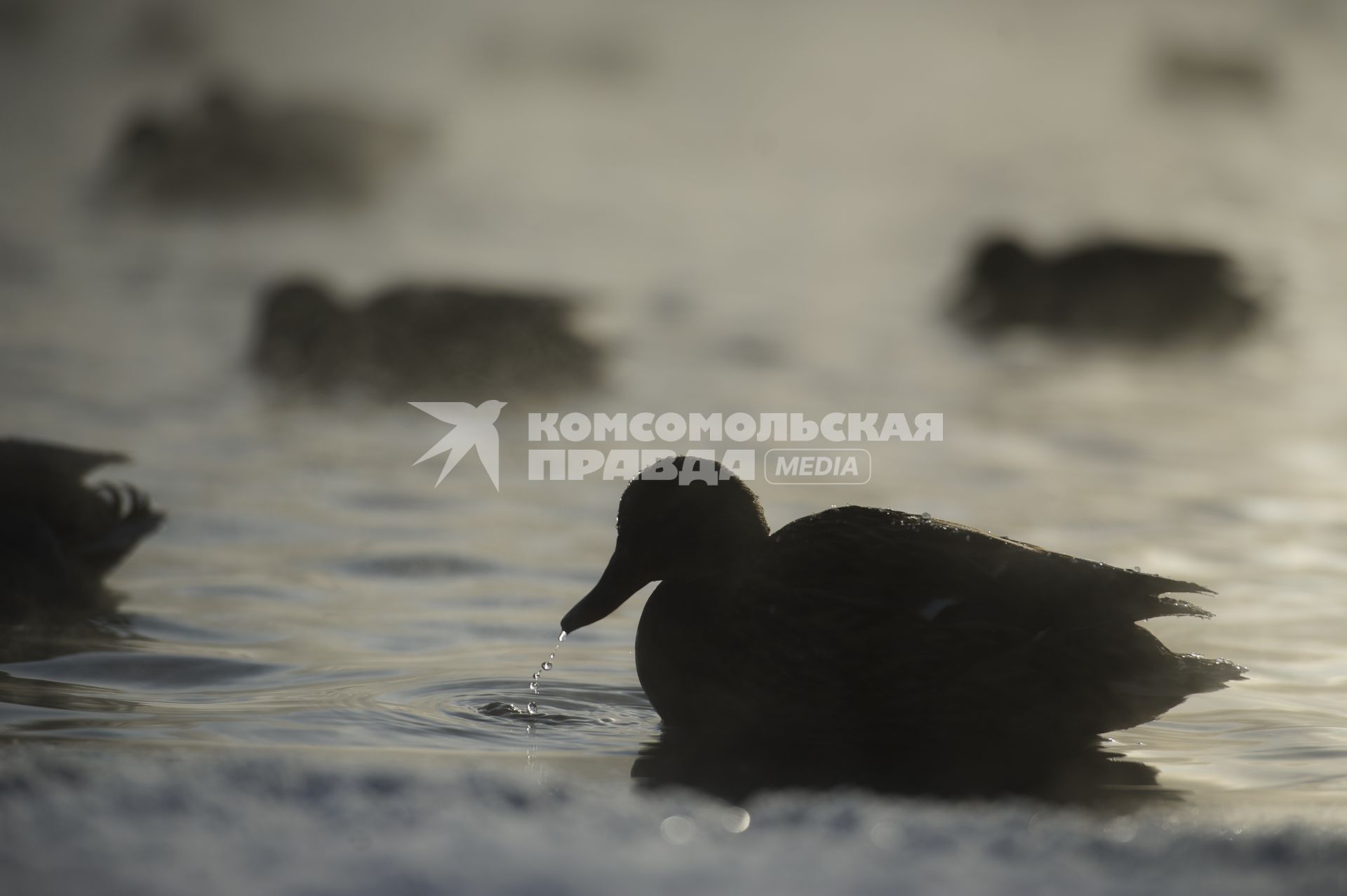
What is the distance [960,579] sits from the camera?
4.14 m

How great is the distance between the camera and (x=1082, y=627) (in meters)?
4.05

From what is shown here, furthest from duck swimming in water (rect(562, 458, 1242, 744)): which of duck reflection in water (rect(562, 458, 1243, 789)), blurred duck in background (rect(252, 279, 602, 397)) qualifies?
blurred duck in background (rect(252, 279, 602, 397))

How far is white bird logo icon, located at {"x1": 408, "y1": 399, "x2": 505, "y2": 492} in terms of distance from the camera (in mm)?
8797

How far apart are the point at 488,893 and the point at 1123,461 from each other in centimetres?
728

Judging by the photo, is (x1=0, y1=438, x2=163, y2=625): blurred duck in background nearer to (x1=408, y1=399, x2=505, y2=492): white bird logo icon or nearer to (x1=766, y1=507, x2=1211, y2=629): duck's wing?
(x1=408, y1=399, x2=505, y2=492): white bird logo icon

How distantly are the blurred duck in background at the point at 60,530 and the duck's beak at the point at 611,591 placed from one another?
2.06m

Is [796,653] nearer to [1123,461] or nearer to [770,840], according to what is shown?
[770,840]

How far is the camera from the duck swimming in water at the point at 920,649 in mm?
4055

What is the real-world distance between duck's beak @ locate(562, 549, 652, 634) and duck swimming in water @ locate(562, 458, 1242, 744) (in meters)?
0.24

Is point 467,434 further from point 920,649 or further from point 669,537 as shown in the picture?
point 920,649

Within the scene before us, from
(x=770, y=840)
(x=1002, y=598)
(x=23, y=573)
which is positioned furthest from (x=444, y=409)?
(x=770, y=840)

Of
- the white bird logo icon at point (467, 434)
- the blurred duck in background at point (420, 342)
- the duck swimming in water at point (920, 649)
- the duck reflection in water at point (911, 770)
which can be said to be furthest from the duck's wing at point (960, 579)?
the blurred duck in background at point (420, 342)

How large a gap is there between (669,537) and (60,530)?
109 inches

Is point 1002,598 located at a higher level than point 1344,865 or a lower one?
higher
